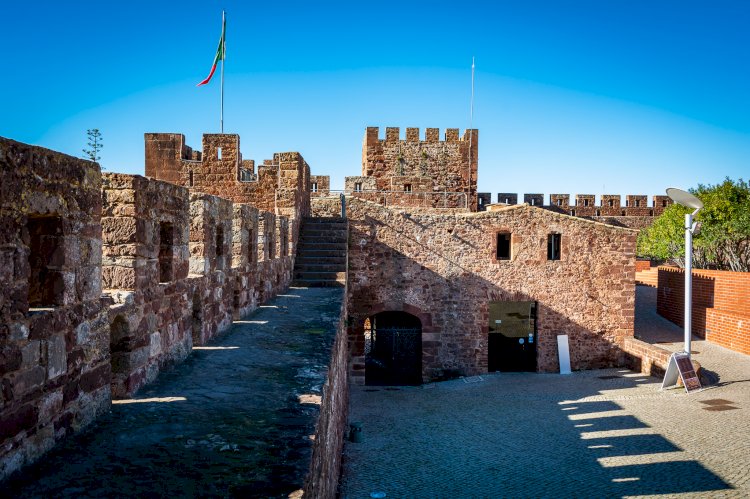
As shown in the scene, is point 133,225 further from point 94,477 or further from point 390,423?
point 390,423

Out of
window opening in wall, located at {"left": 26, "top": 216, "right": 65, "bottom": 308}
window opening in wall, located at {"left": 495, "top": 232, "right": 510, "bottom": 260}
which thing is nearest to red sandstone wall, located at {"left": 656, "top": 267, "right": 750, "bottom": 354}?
window opening in wall, located at {"left": 495, "top": 232, "right": 510, "bottom": 260}

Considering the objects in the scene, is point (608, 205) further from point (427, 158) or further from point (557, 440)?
point (557, 440)

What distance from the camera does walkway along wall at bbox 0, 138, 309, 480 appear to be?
3.11 metres

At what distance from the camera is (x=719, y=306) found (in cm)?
1889

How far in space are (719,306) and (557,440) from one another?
11326mm

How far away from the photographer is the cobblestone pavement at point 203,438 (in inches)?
119

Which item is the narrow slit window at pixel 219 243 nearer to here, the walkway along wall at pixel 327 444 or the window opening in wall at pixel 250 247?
the window opening in wall at pixel 250 247

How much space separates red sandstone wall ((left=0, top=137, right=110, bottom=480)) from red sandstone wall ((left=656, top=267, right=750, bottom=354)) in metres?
18.5

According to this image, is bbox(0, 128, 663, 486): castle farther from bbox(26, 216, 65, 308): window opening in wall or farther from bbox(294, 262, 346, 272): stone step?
bbox(294, 262, 346, 272): stone step

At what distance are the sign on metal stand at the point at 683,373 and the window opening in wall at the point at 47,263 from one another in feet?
46.1

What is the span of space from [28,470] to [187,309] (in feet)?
10.3

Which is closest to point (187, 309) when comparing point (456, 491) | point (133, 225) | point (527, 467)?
point (133, 225)

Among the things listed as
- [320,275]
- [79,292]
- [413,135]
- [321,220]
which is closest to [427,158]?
[413,135]

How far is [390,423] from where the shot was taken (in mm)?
12805
